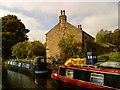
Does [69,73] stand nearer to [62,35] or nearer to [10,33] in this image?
[62,35]

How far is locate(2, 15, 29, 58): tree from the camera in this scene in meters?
35.5

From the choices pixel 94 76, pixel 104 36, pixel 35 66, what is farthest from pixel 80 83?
pixel 104 36

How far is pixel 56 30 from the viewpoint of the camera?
27.2 metres

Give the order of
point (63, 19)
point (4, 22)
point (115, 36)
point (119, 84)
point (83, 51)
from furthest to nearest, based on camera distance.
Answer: point (115, 36), point (4, 22), point (63, 19), point (83, 51), point (119, 84)

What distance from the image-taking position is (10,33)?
36625 millimetres

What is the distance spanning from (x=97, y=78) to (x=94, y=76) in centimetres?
25

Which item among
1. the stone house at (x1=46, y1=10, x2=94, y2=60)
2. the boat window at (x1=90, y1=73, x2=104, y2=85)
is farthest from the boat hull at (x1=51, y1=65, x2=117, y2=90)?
the stone house at (x1=46, y1=10, x2=94, y2=60)

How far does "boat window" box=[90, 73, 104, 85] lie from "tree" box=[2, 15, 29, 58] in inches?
1235

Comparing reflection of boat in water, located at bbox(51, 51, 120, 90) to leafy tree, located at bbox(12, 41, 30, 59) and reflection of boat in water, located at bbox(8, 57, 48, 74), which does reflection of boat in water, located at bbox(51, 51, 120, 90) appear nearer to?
reflection of boat in water, located at bbox(8, 57, 48, 74)

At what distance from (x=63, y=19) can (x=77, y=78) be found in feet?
58.7

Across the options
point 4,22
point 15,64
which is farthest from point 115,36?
point 4,22

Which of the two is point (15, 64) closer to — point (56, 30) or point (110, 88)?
point (56, 30)

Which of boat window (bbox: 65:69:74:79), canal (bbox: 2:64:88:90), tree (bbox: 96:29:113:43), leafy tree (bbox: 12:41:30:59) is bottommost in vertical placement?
canal (bbox: 2:64:88:90)

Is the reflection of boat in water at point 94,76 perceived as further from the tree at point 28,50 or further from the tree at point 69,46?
the tree at point 28,50
